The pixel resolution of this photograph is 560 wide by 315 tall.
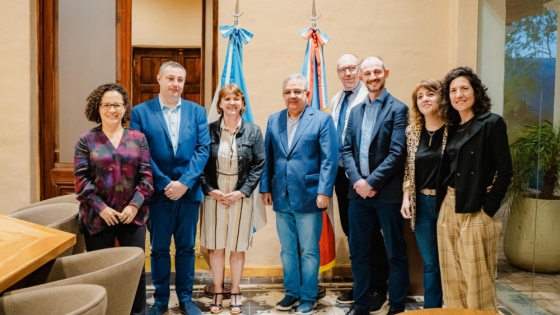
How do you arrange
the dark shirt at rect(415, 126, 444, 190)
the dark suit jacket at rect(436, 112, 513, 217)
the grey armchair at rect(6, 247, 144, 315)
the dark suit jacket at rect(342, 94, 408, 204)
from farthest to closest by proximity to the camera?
the dark suit jacket at rect(342, 94, 408, 204) < the dark shirt at rect(415, 126, 444, 190) < the dark suit jacket at rect(436, 112, 513, 217) < the grey armchair at rect(6, 247, 144, 315)

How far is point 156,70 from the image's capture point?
730 centimetres

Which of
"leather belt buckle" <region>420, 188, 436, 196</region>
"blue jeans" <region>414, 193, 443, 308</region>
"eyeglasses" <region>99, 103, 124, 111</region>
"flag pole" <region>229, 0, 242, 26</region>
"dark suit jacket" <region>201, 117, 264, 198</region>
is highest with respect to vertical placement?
"flag pole" <region>229, 0, 242, 26</region>

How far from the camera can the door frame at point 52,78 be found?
4.23 metres

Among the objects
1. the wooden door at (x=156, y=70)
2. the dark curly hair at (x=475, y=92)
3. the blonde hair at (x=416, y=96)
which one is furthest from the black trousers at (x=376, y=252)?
the wooden door at (x=156, y=70)

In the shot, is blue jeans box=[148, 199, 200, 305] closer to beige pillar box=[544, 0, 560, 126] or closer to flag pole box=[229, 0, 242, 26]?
flag pole box=[229, 0, 242, 26]

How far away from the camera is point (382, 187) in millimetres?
3275

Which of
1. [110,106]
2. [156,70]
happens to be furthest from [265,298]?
[156,70]

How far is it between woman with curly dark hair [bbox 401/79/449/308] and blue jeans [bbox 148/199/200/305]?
1355 mm

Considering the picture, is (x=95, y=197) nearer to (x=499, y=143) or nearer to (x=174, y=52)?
(x=499, y=143)

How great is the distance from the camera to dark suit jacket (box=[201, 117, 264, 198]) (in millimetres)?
3447

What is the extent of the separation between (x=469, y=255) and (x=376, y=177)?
2.43ft

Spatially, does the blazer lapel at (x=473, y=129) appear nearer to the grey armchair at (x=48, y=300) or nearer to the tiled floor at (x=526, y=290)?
the tiled floor at (x=526, y=290)

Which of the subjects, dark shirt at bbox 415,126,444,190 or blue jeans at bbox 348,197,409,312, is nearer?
dark shirt at bbox 415,126,444,190

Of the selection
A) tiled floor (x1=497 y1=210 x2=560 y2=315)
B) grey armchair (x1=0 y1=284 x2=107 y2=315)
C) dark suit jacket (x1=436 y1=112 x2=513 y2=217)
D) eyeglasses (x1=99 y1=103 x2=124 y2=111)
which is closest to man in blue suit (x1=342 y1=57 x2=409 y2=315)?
dark suit jacket (x1=436 y1=112 x2=513 y2=217)
